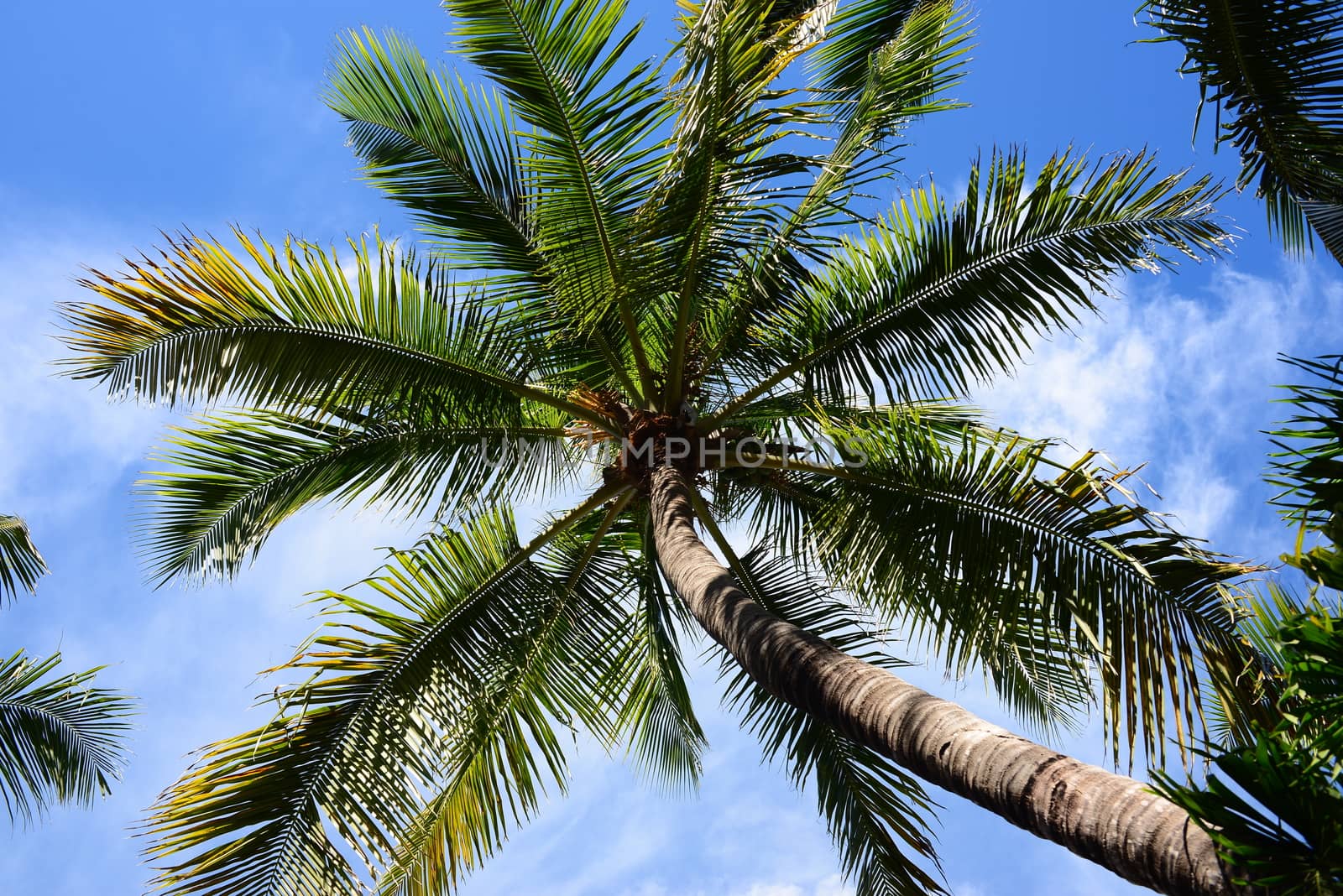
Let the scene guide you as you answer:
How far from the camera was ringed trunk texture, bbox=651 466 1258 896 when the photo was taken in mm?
2453

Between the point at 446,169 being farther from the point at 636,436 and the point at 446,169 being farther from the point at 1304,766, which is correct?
the point at 1304,766

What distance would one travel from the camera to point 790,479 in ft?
23.2

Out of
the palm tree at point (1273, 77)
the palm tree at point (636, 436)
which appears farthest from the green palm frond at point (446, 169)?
the palm tree at point (1273, 77)

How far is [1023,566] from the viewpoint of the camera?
500 cm

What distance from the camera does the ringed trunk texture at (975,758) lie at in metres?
2.45

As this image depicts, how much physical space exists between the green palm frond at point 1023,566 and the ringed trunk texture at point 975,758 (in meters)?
1.16

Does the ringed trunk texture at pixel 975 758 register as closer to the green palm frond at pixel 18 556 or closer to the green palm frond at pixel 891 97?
the green palm frond at pixel 891 97

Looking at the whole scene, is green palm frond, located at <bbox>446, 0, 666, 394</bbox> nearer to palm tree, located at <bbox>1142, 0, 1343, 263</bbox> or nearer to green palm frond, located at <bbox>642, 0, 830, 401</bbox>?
green palm frond, located at <bbox>642, 0, 830, 401</bbox>

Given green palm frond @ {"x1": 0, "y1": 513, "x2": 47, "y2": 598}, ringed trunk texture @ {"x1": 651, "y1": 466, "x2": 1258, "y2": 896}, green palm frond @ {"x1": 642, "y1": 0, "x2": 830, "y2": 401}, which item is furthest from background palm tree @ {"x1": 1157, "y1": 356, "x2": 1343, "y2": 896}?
green palm frond @ {"x1": 0, "y1": 513, "x2": 47, "y2": 598}

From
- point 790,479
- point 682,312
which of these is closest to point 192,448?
point 682,312

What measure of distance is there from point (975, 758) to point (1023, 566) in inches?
83.4

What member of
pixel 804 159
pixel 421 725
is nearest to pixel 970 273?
pixel 804 159

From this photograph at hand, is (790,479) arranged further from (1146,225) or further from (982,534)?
(1146,225)

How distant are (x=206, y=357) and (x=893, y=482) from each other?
12.9 ft
